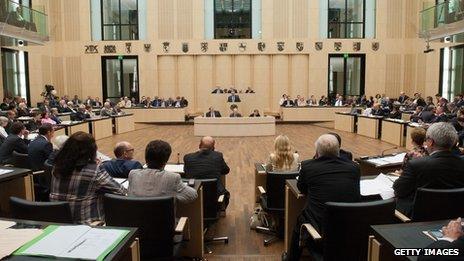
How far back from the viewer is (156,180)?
136 inches

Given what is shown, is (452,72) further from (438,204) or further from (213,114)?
(438,204)

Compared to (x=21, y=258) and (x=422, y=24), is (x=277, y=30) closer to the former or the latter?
(x=422, y=24)

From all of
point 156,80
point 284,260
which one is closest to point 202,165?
point 284,260

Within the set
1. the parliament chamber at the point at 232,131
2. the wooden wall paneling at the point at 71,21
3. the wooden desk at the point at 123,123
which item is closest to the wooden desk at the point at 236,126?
the parliament chamber at the point at 232,131

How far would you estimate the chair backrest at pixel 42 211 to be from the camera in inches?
113

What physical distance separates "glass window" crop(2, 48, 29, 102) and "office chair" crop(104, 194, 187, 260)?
1656 cm

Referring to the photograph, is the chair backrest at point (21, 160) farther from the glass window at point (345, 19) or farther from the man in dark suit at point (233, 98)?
the glass window at point (345, 19)

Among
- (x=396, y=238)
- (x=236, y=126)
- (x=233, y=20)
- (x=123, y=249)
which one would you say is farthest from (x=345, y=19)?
(x=123, y=249)

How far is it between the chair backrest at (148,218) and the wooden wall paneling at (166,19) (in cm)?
2025

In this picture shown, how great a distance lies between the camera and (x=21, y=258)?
2.07m

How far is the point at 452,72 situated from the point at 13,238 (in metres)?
19.7

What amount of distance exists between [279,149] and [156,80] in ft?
60.2

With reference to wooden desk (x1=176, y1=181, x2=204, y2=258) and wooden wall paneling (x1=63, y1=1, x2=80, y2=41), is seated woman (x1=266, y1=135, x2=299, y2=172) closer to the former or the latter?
wooden desk (x1=176, y1=181, x2=204, y2=258)

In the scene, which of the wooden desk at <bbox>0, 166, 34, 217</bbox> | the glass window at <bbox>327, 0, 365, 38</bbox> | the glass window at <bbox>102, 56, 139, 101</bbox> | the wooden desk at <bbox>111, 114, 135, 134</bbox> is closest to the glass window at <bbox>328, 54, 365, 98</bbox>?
the glass window at <bbox>327, 0, 365, 38</bbox>
